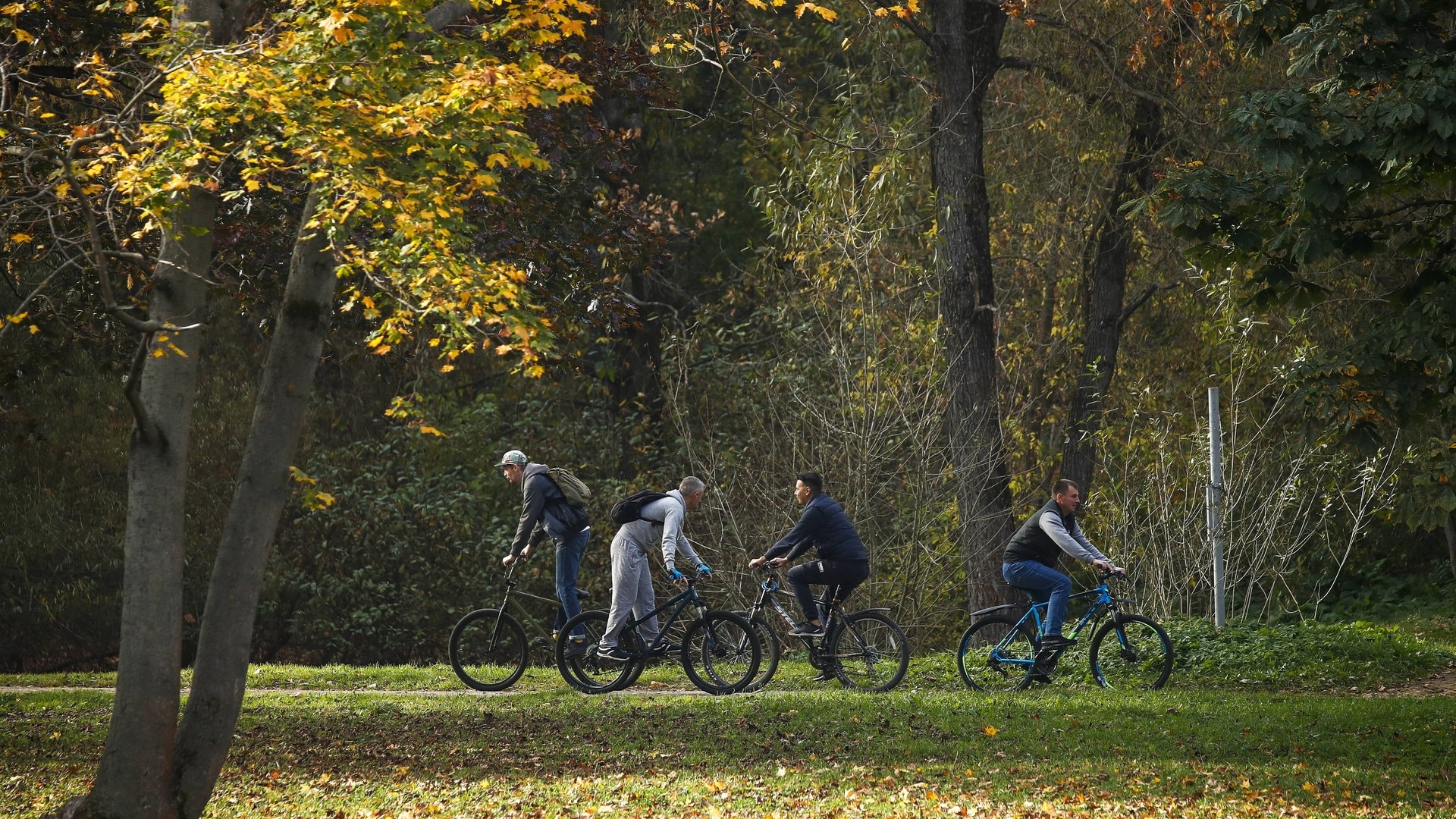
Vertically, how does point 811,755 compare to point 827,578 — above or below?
below

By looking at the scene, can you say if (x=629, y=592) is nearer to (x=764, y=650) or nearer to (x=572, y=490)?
(x=572, y=490)

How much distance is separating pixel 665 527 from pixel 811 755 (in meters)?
2.76

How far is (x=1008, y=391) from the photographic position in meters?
18.7

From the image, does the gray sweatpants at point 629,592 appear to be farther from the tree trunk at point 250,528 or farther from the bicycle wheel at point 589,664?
the tree trunk at point 250,528

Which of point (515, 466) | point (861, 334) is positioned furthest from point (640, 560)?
point (861, 334)

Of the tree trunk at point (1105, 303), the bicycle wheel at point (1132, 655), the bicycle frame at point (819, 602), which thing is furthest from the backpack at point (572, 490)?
the tree trunk at point (1105, 303)

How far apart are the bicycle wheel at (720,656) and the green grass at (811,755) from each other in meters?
0.36

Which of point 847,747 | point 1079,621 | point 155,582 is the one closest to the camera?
point 155,582

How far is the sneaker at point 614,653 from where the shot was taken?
471 inches

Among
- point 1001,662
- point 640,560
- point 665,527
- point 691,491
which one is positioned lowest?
point 1001,662

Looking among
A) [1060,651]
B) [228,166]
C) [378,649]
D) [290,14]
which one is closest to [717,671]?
[1060,651]

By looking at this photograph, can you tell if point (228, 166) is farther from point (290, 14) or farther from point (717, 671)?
point (717, 671)

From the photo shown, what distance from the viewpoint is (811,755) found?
9.48m

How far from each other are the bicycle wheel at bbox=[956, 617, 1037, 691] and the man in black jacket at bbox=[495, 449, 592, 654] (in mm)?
3377
